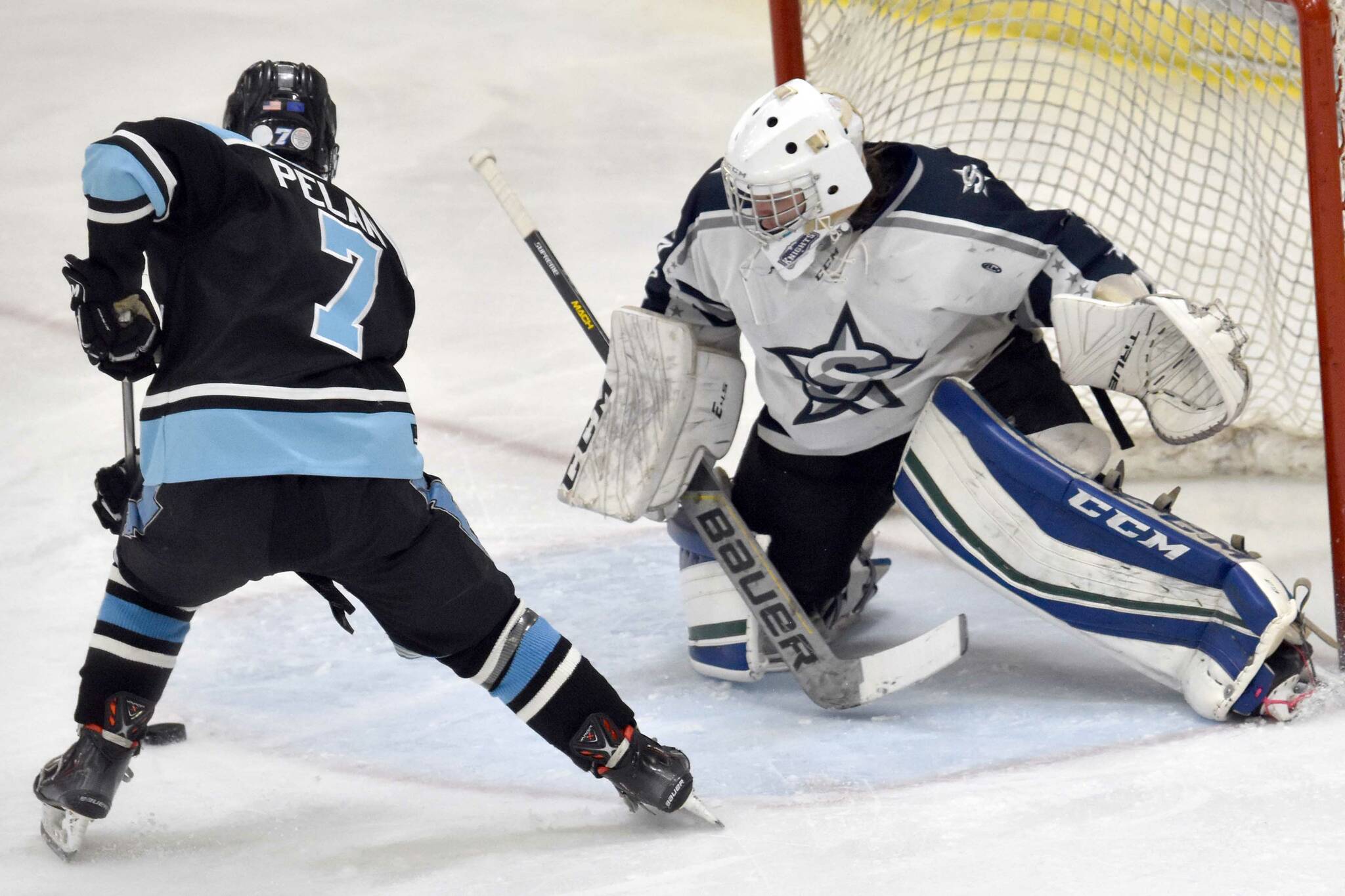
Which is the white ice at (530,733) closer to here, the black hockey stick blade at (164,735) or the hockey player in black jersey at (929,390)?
the black hockey stick blade at (164,735)

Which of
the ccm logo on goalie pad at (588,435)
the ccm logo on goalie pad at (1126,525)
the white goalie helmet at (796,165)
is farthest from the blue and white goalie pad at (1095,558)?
the ccm logo on goalie pad at (588,435)

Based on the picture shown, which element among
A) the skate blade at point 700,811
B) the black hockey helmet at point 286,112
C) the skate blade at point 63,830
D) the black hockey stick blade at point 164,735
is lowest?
the black hockey stick blade at point 164,735

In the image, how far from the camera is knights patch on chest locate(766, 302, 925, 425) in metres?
2.25

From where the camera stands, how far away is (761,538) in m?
2.62

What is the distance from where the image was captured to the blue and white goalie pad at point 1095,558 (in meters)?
2.08

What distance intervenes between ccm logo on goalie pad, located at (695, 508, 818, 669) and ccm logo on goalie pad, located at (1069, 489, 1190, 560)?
47cm

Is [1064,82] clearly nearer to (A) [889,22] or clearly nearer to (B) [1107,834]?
(A) [889,22]

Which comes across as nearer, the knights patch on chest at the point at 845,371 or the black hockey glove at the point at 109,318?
the black hockey glove at the point at 109,318

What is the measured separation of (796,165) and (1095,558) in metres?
0.73

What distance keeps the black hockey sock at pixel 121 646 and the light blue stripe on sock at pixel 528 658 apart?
398 millimetres

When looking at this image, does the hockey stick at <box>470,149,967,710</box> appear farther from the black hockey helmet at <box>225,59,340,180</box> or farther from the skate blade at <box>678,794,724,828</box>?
the black hockey helmet at <box>225,59,340,180</box>

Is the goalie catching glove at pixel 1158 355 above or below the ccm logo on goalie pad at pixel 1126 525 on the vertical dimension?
above

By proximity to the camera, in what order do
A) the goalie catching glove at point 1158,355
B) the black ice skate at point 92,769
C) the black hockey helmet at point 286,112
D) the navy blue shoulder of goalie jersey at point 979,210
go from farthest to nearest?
1. the navy blue shoulder of goalie jersey at point 979,210
2. the goalie catching glove at point 1158,355
3. the black hockey helmet at point 286,112
4. the black ice skate at point 92,769

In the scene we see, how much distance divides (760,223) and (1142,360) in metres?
0.57
